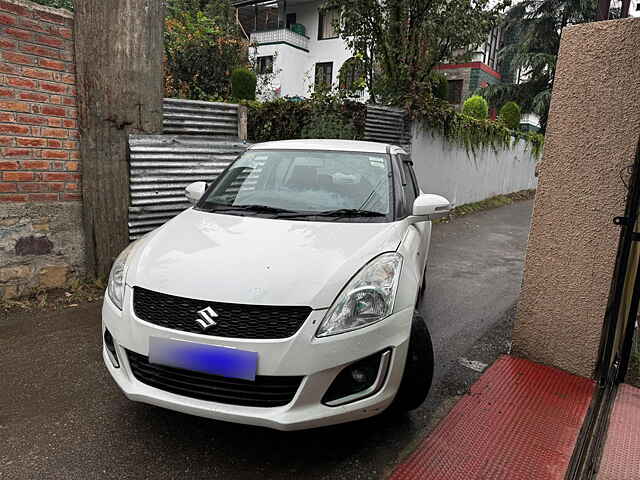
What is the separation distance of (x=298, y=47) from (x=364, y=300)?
70.9 ft

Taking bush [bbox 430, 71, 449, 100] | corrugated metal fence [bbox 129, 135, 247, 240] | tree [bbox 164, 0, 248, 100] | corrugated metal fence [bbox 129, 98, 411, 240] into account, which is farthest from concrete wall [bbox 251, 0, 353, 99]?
corrugated metal fence [bbox 129, 135, 247, 240]

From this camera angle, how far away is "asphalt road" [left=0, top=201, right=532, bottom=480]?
2.21 meters

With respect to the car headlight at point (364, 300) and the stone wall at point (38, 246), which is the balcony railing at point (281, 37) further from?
the car headlight at point (364, 300)

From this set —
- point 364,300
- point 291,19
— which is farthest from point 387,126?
point 291,19

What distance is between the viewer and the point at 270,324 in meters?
2.03

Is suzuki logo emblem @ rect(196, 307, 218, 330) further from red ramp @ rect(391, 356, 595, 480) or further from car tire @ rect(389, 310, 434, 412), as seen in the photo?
red ramp @ rect(391, 356, 595, 480)

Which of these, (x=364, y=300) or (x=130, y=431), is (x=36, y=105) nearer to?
(x=130, y=431)

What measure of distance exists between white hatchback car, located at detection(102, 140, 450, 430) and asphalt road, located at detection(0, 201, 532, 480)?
312 millimetres

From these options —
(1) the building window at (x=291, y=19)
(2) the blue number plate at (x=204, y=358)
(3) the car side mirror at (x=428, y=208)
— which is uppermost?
(1) the building window at (x=291, y=19)

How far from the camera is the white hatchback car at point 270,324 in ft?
6.62

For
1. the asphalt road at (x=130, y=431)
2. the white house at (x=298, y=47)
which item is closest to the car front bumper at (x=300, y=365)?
the asphalt road at (x=130, y=431)

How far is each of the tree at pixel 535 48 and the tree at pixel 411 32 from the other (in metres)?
14.5

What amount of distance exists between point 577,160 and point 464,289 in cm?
252

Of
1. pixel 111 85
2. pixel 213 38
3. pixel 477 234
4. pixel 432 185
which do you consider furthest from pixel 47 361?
pixel 213 38
